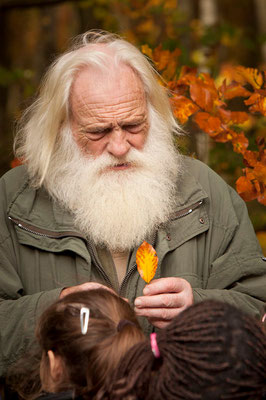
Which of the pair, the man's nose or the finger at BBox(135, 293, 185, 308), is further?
the man's nose

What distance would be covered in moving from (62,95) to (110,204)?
0.72 m

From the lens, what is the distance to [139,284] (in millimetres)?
3277

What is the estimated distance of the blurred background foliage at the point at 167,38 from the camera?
5.57 metres

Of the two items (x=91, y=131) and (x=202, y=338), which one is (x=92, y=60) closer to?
(x=91, y=131)

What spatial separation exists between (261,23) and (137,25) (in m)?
3.14

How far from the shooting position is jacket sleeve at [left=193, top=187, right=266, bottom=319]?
329 cm

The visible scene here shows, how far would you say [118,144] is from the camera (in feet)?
11.3

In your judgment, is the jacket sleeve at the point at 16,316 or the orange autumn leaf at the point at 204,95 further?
the orange autumn leaf at the point at 204,95

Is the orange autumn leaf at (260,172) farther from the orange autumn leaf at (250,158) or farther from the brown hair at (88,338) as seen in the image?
the brown hair at (88,338)

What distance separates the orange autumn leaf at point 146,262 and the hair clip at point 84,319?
611 mm

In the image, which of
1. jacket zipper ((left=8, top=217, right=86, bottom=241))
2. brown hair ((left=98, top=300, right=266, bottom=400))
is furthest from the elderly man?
brown hair ((left=98, top=300, right=266, bottom=400))

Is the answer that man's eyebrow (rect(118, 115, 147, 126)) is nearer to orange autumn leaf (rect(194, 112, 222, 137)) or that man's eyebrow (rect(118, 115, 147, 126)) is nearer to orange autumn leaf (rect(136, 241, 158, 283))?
orange autumn leaf (rect(194, 112, 222, 137))

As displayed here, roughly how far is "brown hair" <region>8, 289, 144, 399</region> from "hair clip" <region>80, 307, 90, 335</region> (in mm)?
17

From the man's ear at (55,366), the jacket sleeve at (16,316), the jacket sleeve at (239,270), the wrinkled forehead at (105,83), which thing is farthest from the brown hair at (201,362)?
the wrinkled forehead at (105,83)
